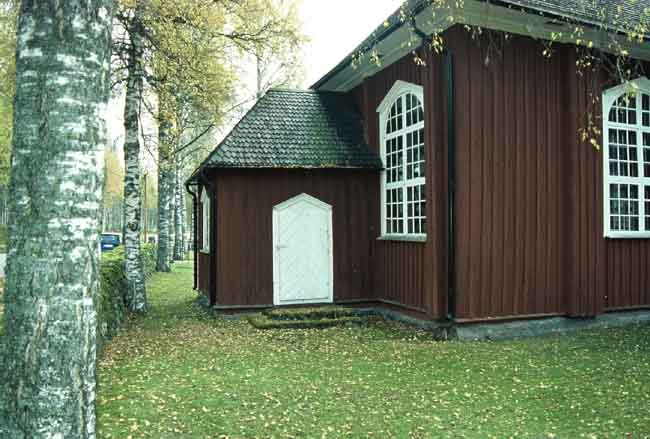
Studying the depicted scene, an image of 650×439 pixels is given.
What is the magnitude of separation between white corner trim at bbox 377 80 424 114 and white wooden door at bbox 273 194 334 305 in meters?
2.41

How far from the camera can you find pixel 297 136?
12.8 metres

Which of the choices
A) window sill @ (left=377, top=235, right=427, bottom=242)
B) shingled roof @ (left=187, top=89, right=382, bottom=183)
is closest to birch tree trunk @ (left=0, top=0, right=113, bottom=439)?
window sill @ (left=377, top=235, right=427, bottom=242)

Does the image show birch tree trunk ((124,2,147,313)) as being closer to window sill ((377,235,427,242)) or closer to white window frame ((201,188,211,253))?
white window frame ((201,188,211,253))

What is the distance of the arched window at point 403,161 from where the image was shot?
1073 cm

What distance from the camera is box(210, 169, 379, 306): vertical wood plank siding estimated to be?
12055mm

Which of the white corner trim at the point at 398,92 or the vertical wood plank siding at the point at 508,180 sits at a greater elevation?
the white corner trim at the point at 398,92

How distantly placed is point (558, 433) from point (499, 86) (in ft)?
20.7

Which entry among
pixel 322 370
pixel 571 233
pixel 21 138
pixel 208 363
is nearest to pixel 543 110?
pixel 571 233

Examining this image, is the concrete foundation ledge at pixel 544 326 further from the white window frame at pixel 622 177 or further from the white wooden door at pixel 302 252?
the white wooden door at pixel 302 252

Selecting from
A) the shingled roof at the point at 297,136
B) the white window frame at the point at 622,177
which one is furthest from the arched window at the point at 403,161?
the white window frame at the point at 622,177

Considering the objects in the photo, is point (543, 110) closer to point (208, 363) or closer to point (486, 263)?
point (486, 263)

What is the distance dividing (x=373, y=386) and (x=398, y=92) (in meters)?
6.55

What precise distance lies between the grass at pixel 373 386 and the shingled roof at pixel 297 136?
3.77 metres

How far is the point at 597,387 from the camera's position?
6469mm
